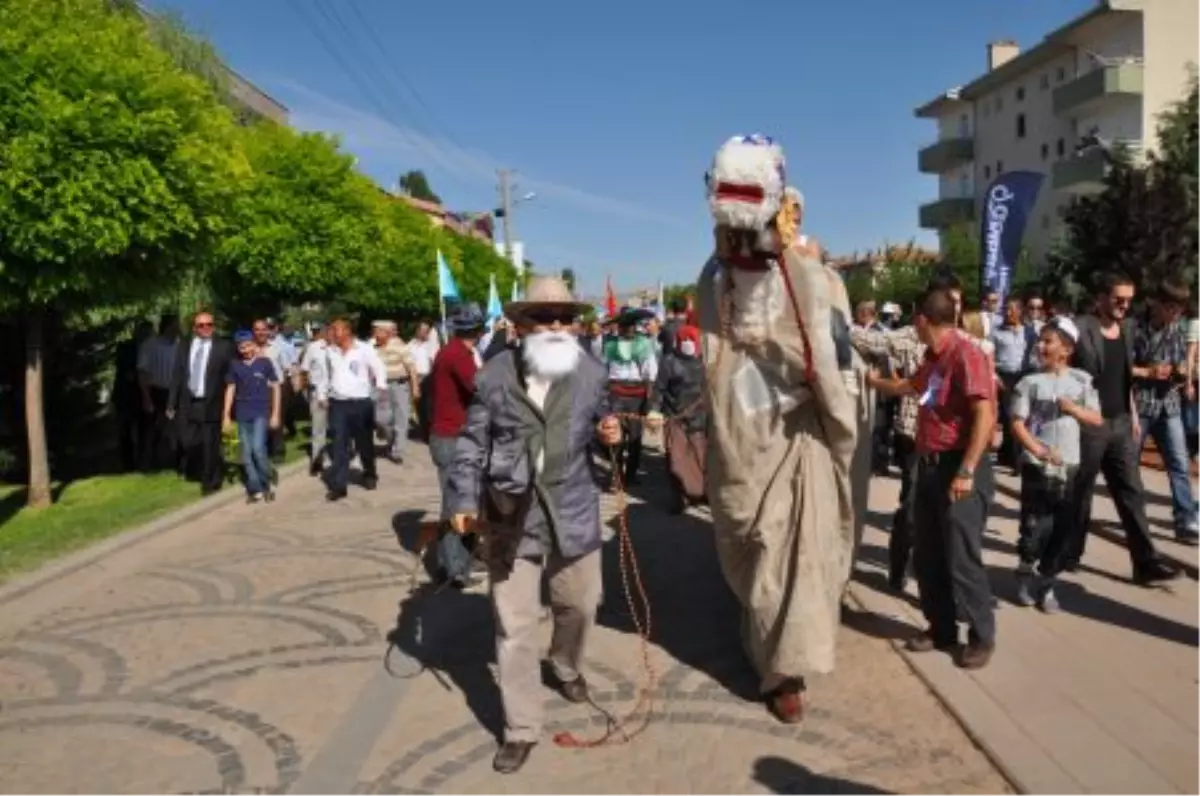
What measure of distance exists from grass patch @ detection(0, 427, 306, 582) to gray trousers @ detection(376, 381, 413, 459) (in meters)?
2.74

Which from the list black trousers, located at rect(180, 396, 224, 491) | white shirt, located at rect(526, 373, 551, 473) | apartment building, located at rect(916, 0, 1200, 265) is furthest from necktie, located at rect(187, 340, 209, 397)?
apartment building, located at rect(916, 0, 1200, 265)

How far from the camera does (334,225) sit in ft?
63.4

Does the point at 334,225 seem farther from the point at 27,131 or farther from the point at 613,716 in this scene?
the point at 613,716

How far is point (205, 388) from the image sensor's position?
36.2ft

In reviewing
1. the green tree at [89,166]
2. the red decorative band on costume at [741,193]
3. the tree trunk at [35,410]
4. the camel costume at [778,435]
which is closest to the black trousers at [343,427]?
the green tree at [89,166]

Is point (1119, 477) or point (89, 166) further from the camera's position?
point (89, 166)

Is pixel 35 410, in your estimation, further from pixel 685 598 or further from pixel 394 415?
pixel 685 598

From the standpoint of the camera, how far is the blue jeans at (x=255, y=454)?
1066cm

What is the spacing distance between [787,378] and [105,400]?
48.5 feet

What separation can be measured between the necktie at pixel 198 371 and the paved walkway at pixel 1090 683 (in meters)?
7.17

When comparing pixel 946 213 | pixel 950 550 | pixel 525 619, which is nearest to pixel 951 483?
pixel 950 550

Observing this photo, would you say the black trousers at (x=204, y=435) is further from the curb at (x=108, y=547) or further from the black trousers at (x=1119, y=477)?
the black trousers at (x=1119, y=477)

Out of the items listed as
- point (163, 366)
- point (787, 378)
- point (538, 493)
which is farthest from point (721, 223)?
point (163, 366)

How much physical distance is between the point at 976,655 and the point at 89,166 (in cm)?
811
